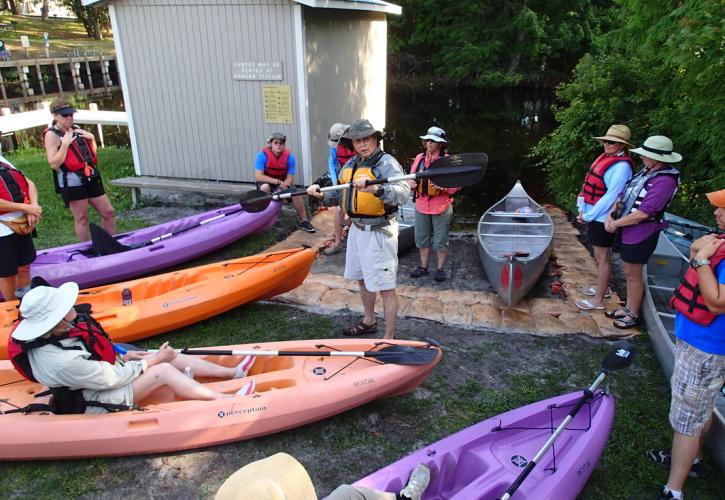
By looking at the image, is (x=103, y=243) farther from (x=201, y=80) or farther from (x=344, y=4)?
(x=344, y=4)

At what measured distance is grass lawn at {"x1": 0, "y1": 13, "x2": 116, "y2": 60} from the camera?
82.6 feet

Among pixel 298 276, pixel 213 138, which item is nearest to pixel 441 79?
pixel 213 138

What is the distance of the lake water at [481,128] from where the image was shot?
38.7 feet

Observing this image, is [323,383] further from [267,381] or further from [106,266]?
[106,266]

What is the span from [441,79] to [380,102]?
14699 mm

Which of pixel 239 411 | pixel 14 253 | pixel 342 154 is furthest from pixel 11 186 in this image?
pixel 342 154

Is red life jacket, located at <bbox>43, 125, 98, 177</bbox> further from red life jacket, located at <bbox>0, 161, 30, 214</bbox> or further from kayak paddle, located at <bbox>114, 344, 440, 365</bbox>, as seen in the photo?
kayak paddle, located at <bbox>114, 344, 440, 365</bbox>

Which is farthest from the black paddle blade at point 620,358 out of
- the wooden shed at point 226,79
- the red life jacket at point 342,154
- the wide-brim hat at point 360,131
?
the wooden shed at point 226,79

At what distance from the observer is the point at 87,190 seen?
5523mm

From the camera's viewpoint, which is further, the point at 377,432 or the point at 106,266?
the point at 106,266

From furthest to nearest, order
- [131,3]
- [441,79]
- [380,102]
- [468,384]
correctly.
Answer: [441,79] < [380,102] < [131,3] < [468,384]

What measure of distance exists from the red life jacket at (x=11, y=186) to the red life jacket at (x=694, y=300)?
4.53 metres

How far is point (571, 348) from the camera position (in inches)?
172

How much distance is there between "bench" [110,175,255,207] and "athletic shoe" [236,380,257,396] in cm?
444
